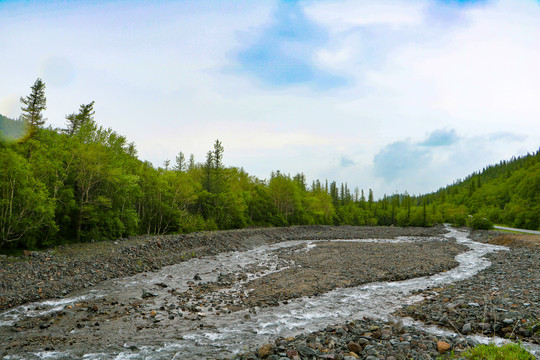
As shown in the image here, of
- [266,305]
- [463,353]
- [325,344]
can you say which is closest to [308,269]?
[266,305]

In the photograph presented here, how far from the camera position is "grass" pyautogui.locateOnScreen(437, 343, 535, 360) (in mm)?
6688

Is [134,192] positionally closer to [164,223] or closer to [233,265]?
[164,223]

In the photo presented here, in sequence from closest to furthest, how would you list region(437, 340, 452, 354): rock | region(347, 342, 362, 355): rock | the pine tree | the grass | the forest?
the grass → region(437, 340, 452, 354): rock → region(347, 342, 362, 355): rock → the forest → the pine tree

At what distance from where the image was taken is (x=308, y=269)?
23578 millimetres

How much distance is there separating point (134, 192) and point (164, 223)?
11.9 m

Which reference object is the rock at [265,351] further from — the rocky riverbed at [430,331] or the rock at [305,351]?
the rock at [305,351]

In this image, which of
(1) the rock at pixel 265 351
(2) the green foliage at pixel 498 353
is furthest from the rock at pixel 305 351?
(2) the green foliage at pixel 498 353

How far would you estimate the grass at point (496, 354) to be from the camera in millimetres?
6688

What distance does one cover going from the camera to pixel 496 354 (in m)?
6.82

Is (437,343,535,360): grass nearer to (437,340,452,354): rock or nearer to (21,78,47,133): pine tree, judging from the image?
(437,340,452,354): rock

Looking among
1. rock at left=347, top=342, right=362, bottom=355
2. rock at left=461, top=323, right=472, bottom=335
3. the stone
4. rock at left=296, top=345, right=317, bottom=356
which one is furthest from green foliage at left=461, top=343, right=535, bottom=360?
the stone

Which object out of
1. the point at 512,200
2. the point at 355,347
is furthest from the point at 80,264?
the point at 512,200

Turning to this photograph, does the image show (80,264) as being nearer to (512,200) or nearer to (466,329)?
(466,329)

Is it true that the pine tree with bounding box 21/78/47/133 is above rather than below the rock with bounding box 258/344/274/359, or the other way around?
above
